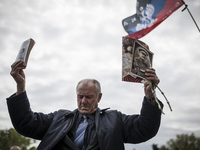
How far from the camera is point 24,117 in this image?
324 cm

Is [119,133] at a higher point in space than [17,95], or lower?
lower

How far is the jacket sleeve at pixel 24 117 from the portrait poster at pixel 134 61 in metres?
1.70

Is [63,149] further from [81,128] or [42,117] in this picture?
[42,117]

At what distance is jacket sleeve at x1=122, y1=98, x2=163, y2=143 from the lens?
3104mm

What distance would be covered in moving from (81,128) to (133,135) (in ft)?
3.03

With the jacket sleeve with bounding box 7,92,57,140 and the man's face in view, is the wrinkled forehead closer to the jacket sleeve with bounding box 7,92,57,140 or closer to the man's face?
the man's face

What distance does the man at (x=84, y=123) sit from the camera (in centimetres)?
314

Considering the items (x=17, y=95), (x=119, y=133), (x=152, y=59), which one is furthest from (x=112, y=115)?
(x=17, y=95)

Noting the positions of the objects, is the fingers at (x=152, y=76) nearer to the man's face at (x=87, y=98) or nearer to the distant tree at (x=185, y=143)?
the man's face at (x=87, y=98)

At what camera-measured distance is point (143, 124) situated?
10.4 feet

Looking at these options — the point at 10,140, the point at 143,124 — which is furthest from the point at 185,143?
the point at 143,124

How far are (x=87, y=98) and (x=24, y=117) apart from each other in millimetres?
1168

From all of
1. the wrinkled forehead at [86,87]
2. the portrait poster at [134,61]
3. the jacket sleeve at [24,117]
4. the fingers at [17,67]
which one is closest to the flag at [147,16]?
the portrait poster at [134,61]

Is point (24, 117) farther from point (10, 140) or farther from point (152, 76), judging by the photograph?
point (10, 140)
